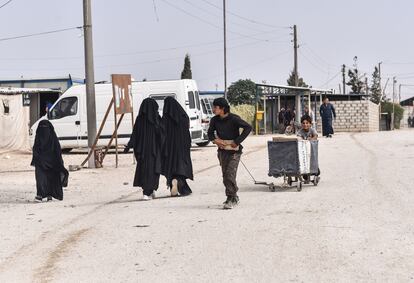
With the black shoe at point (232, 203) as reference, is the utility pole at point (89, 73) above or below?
above

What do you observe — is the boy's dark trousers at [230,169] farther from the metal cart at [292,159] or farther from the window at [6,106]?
the window at [6,106]

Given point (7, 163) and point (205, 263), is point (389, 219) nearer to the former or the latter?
point (205, 263)

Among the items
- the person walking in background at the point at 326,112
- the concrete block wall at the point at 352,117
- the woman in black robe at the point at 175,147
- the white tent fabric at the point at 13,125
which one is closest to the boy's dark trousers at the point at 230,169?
the woman in black robe at the point at 175,147

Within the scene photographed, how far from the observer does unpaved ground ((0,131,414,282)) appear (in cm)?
645

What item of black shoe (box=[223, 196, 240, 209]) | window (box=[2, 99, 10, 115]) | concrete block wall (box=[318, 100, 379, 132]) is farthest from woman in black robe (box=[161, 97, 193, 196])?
concrete block wall (box=[318, 100, 379, 132])

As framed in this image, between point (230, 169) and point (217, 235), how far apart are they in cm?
239

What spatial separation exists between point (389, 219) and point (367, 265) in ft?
8.54

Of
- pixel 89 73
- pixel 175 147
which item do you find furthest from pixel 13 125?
pixel 175 147

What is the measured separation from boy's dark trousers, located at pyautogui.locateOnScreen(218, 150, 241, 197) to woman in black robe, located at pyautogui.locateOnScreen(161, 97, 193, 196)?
1.70m

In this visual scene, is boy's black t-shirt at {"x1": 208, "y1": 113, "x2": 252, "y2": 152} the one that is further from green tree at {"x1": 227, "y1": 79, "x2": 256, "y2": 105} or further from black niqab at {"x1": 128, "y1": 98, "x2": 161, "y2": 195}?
green tree at {"x1": 227, "y1": 79, "x2": 256, "y2": 105}

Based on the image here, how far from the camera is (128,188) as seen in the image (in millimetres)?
14828

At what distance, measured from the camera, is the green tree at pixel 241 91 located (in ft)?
254

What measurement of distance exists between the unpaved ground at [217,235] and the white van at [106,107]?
35.0 feet

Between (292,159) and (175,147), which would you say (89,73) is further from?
(292,159)
